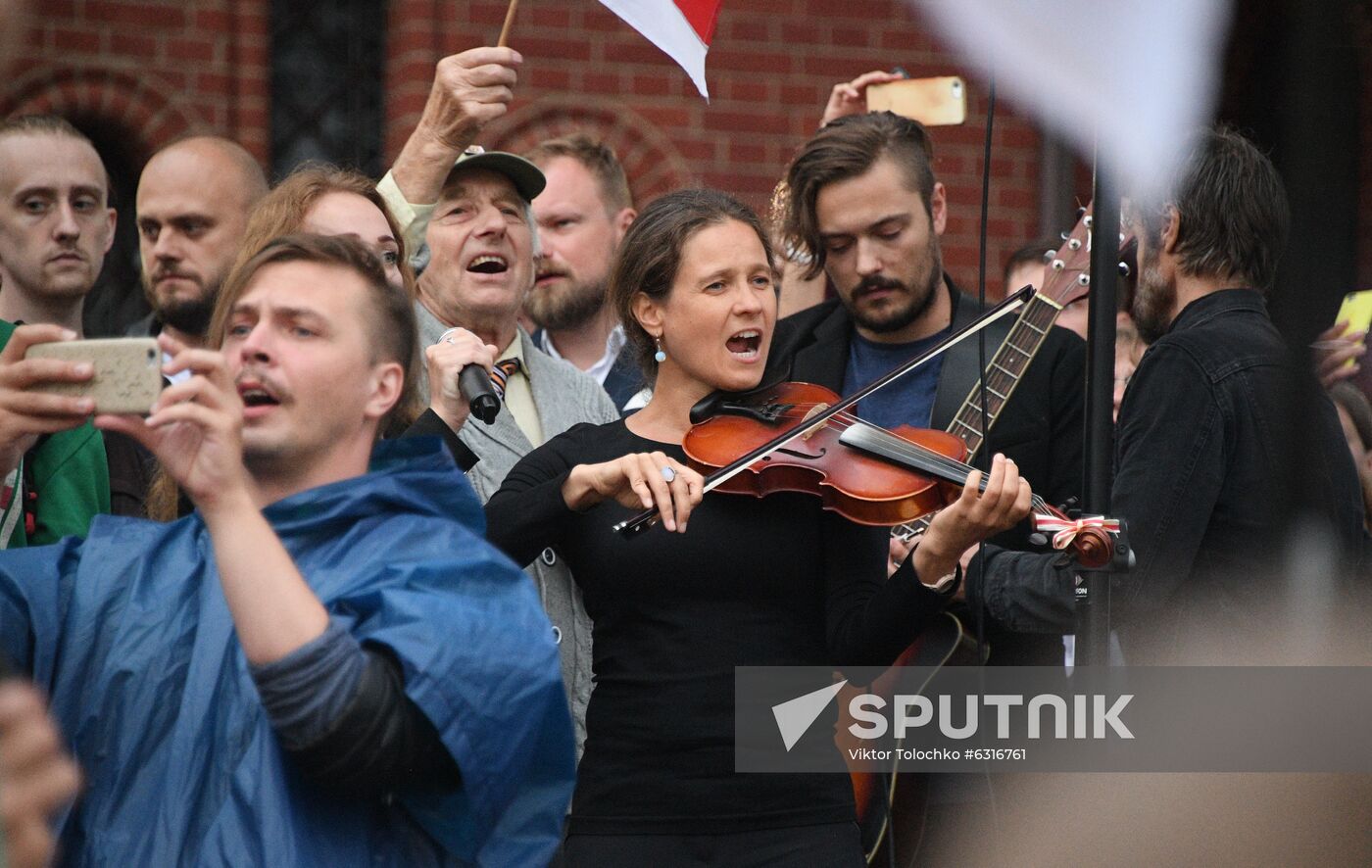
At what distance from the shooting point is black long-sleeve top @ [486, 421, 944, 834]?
2.65m

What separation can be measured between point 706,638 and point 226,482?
41.5 inches

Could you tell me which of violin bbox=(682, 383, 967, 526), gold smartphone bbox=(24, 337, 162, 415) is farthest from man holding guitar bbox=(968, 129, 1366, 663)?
gold smartphone bbox=(24, 337, 162, 415)

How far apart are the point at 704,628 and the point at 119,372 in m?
1.15

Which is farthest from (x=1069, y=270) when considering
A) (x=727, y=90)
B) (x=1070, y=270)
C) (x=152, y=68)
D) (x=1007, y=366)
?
(x=152, y=68)

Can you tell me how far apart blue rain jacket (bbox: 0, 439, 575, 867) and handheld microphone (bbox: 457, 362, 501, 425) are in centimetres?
63

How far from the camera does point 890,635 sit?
105 inches

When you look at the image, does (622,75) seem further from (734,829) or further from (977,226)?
(734,829)

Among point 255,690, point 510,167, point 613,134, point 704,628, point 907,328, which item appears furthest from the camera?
point 613,134

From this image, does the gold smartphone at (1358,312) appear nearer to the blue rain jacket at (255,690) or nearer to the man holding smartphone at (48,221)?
the blue rain jacket at (255,690)

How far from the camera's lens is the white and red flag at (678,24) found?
3.37 metres

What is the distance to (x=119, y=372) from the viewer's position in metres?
1.80

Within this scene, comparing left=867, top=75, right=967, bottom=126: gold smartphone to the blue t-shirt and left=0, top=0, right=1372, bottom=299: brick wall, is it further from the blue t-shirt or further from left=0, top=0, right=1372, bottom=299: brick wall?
left=0, top=0, right=1372, bottom=299: brick wall

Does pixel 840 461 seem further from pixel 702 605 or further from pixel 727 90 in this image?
pixel 727 90

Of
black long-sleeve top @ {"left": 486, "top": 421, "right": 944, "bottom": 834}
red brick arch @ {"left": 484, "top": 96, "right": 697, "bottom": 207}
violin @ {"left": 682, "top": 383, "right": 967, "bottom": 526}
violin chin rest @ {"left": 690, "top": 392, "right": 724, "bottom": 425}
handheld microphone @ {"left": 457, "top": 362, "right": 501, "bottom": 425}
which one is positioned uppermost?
red brick arch @ {"left": 484, "top": 96, "right": 697, "bottom": 207}
